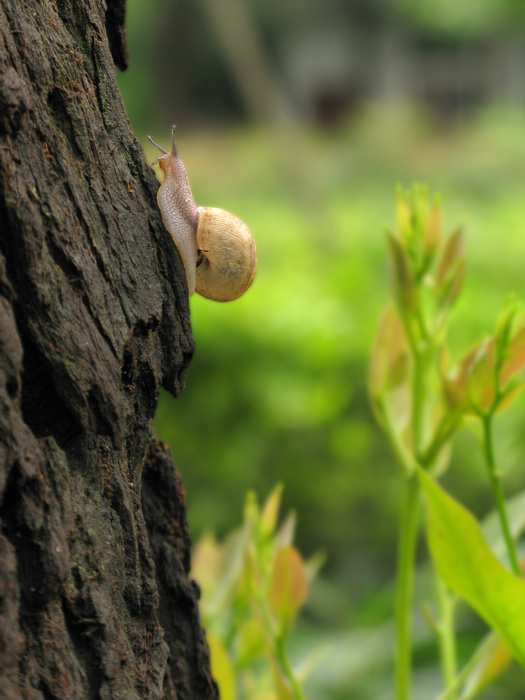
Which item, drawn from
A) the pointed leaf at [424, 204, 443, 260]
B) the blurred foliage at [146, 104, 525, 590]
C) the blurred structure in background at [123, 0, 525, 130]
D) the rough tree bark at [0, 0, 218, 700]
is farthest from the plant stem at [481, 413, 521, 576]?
the blurred structure in background at [123, 0, 525, 130]

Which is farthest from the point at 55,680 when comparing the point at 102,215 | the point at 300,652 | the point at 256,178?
the point at 256,178

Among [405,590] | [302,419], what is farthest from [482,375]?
[302,419]

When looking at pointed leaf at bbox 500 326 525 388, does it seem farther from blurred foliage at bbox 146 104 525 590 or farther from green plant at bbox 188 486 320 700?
blurred foliage at bbox 146 104 525 590

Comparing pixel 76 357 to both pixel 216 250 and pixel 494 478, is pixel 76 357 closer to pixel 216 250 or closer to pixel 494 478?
pixel 216 250

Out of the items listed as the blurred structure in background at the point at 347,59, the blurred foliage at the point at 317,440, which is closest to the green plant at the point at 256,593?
the blurred foliage at the point at 317,440

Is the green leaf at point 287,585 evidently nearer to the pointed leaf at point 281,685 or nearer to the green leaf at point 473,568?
the pointed leaf at point 281,685
